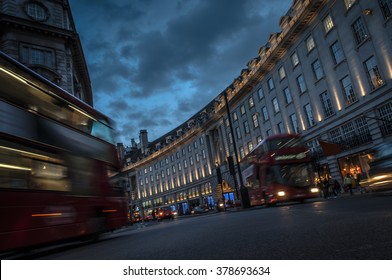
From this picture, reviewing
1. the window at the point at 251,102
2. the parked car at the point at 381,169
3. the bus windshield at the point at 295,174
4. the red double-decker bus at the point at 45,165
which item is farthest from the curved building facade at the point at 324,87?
the parked car at the point at 381,169

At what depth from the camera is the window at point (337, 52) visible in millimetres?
24406

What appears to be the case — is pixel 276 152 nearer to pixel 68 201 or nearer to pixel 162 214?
pixel 68 201

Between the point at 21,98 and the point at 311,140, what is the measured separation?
84.1 ft

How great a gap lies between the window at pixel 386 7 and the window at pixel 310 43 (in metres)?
7.18

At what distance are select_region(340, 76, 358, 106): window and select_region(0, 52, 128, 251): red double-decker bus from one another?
19500mm

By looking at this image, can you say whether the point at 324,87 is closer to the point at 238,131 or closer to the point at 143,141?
the point at 238,131

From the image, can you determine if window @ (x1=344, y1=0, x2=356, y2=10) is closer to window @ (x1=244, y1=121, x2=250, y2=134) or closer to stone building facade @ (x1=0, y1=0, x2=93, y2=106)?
window @ (x1=244, y1=121, x2=250, y2=134)

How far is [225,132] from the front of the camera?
159ft

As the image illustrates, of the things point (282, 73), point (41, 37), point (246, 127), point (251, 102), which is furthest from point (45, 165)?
point (246, 127)

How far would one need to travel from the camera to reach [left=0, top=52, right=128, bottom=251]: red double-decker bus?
266 inches

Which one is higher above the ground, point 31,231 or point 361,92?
point 361,92
